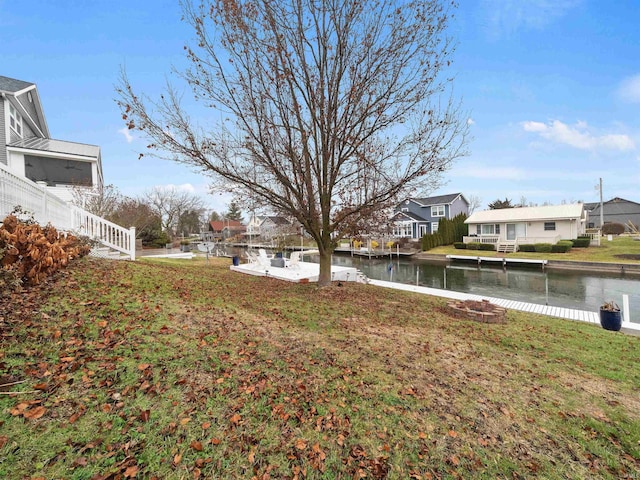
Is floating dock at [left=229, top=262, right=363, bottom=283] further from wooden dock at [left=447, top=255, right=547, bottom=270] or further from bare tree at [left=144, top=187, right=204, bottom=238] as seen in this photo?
bare tree at [left=144, top=187, right=204, bottom=238]

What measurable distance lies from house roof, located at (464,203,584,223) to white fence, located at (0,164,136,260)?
33.9 m

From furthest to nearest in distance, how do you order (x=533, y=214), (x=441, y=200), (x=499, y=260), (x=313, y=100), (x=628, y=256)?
1. (x=441, y=200)
2. (x=533, y=214)
3. (x=499, y=260)
4. (x=628, y=256)
5. (x=313, y=100)

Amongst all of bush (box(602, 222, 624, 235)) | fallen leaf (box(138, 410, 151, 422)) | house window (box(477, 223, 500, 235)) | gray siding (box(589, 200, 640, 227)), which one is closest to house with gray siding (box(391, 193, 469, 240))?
house window (box(477, 223, 500, 235))

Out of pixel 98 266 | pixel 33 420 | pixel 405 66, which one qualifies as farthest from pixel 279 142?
pixel 33 420

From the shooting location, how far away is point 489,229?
3247cm

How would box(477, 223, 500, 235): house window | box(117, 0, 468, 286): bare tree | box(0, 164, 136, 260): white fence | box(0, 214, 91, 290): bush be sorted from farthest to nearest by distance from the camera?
box(477, 223, 500, 235): house window → box(117, 0, 468, 286): bare tree → box(0, 164, 136, 260): white fence → box(0, 214, 91, 290): bush

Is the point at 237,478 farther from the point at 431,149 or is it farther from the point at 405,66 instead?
the point at 405,66

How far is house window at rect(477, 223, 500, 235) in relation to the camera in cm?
3195

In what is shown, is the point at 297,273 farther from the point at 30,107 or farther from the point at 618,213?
the point at 618,213

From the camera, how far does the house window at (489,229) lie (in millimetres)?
31953

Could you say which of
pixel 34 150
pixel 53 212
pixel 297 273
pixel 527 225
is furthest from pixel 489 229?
pixel 34 150

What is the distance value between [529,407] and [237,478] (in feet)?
10.5

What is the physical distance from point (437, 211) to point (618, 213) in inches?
1289

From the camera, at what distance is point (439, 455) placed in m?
2.46
